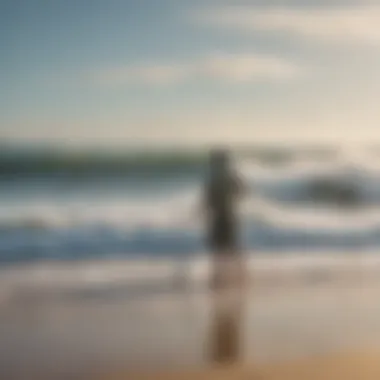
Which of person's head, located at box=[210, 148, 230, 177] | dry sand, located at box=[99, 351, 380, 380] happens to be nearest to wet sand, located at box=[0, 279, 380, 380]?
dry sand, located at box=[99, 351, 380, 380]

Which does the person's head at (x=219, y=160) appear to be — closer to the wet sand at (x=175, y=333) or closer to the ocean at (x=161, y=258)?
the ocean at (x=161, y=258)

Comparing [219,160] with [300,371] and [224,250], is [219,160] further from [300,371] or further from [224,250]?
[300,371]

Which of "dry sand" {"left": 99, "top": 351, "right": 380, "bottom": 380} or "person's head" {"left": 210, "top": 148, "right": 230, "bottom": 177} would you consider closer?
"dry sand" {"left": 99, "top": 351, "right": 380, "bottom": 380}

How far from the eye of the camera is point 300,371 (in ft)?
4.65

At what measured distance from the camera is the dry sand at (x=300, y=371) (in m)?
1.38

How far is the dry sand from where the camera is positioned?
138cm

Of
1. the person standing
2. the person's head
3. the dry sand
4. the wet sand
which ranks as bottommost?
the dry sand

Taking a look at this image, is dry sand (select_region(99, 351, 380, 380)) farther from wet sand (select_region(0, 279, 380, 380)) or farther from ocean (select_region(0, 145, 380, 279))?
ocean (select_region(0, 145, 380, 279))

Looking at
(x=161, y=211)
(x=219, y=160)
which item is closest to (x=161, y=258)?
(x=161, y=211)

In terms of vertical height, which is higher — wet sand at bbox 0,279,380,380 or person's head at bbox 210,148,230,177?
person's head at bbox 210,148,230,177

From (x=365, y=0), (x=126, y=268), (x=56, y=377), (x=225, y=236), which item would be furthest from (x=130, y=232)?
(x=365, y=0)

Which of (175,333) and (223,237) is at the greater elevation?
(223,237)

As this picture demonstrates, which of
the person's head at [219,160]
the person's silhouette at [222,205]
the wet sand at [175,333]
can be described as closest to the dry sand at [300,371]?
→ the wet sand at [175,333]

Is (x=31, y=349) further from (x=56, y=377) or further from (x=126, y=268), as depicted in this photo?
(x=126, y=268)
